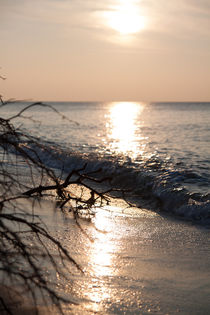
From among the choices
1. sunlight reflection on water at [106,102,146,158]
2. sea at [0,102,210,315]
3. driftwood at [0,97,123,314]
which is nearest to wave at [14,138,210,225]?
sea at [0,102,210,315]

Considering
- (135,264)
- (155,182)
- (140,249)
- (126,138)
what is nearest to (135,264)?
(135,264)

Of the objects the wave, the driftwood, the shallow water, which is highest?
the driftwood

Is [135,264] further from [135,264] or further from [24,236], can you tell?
[24,236]

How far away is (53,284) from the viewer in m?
3.50

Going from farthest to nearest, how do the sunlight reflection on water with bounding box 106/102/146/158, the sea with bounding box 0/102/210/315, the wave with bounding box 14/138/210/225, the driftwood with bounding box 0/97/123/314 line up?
the sunlight reflection on water with bounding box 106/102/146/158 < the wave with bounding box 14/138/210/225 < the sea with bounding box 0/102/210/315 < the driftwood with bounding box 0/97/123/314

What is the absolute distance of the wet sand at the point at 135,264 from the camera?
10.9ft

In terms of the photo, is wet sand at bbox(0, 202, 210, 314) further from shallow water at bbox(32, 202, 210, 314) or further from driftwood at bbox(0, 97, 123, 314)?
driftwood at bbox(0, 97, 123, 314)

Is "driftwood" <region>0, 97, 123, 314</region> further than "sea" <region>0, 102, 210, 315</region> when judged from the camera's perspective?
No

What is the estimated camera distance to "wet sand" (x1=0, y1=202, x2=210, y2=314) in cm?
334

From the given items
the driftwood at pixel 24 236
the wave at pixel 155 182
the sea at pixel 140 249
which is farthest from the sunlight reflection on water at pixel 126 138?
the driftwood at pixel 24 236

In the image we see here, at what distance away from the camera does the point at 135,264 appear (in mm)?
4219

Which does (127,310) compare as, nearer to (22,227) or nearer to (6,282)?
(6,282)

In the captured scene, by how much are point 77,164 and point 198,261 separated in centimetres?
928

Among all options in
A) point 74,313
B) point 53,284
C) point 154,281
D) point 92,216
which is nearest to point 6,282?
point 53,284
